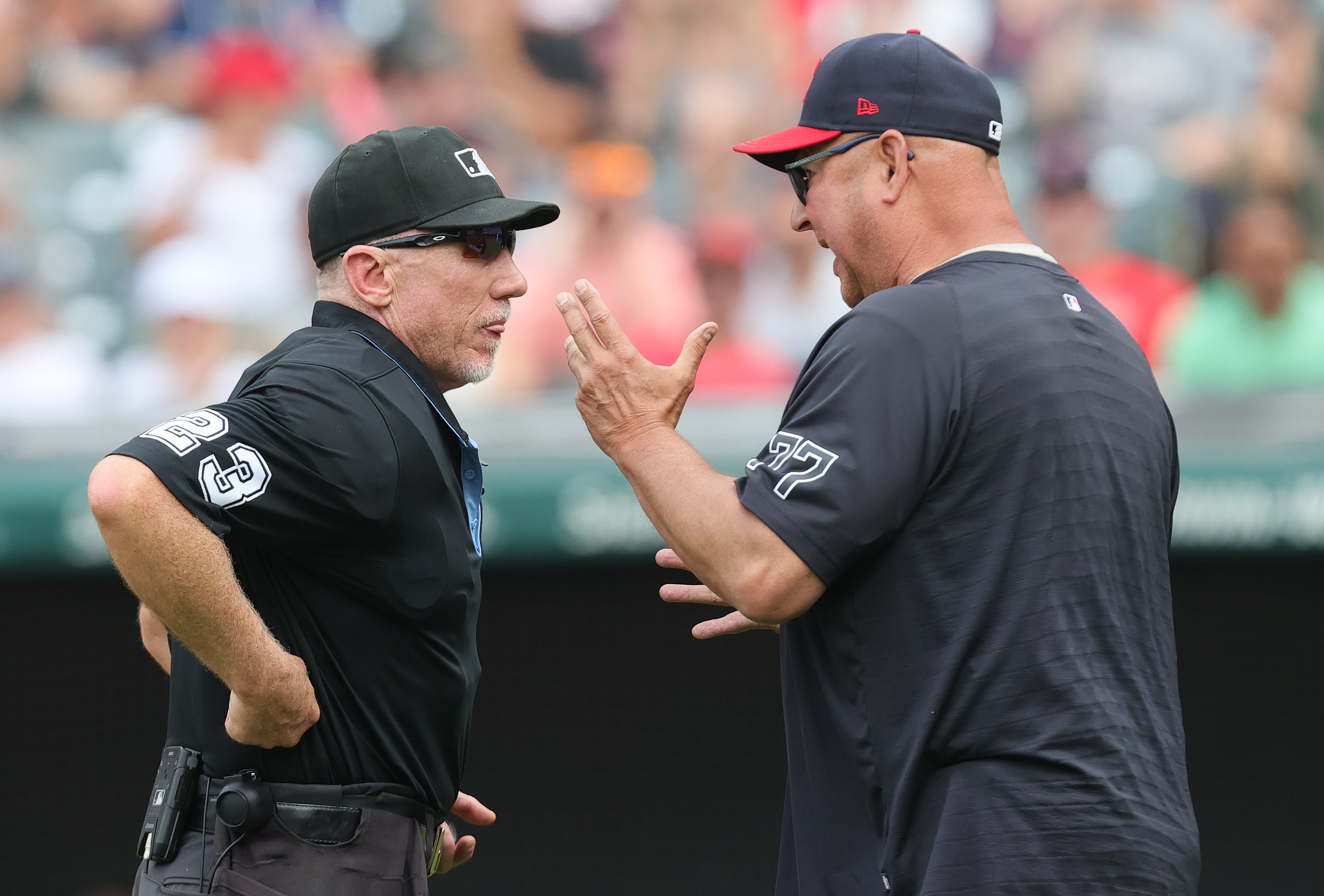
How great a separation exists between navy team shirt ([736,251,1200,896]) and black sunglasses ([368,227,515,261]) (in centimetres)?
77

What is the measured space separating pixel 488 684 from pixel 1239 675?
3076mm

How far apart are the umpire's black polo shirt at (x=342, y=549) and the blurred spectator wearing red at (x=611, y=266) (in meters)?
2.82

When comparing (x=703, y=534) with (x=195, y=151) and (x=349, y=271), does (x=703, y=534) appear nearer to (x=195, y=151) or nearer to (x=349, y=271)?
(x=349, y=271)

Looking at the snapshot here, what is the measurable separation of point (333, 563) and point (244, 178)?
3.46 m

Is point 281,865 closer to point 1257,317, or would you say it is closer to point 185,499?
point 185,499

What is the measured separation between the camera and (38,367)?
4684 millimetres

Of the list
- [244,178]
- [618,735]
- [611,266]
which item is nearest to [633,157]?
[611,266]

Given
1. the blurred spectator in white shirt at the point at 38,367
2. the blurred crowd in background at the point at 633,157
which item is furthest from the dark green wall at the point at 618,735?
the blurred crowd in background at the point at 633,157

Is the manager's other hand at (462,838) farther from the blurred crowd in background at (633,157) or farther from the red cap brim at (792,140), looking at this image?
the blurred crowd in background at (633,157)

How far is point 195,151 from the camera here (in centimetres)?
490

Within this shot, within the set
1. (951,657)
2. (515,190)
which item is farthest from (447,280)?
(515,190)

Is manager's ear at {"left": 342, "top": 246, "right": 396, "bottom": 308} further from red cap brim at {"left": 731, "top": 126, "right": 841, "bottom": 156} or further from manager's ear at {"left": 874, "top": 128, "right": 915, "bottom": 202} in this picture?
manager's ear at {"left": 874, "top": 128, "right": 915, "bottom": 202}

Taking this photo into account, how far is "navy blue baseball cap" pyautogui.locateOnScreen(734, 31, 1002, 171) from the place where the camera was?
1.85m

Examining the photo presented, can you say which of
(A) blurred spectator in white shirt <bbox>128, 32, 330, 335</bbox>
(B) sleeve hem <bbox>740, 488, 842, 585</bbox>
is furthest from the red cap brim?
(A) blurred spectator in white shirt <bbox>128, 32, 330, 335</bbox>
